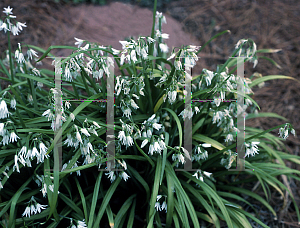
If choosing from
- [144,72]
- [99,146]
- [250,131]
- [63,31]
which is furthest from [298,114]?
[63,31]

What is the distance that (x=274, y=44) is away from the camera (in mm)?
5047

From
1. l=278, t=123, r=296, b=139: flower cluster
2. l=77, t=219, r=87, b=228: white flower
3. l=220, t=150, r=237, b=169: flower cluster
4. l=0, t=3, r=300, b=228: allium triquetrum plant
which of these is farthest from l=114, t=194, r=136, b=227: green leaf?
l=278, t=123, r=296, b=139: flower cluster

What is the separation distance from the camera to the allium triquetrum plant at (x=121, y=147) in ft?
6.93

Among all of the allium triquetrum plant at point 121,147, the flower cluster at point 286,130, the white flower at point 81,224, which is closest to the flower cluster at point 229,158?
the allium triquetrum plant at point 121,147

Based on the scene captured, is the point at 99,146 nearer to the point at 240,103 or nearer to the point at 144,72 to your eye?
the point at 144,72

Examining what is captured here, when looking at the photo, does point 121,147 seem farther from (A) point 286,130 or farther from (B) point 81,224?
(A) point 286,130

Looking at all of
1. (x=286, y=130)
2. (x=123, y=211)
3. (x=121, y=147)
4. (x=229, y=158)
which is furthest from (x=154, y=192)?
(x=286, y=130)

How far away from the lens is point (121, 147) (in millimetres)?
2691

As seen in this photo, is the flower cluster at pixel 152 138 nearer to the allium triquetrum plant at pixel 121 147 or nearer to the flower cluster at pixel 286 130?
the allium triquetrum plant at pixel 121 147

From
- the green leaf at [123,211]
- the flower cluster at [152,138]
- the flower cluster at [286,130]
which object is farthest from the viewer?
the green leaf at [123,211]

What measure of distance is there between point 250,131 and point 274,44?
2403 mm

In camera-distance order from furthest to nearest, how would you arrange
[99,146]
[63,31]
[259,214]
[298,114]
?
1. [63,31]
2. [298,114]
3. [259,214]
4. [99,146]

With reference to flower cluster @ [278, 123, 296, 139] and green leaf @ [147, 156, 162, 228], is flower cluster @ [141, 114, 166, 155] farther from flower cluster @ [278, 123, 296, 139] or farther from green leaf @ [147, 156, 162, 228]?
flower cluster @ [278, 123, 296, 139]

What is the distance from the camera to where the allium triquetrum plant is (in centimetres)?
211
